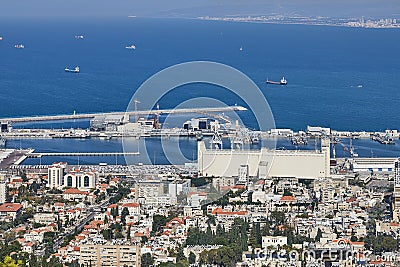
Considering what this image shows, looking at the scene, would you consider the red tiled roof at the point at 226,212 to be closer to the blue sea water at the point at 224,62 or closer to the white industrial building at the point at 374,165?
the white industrial building at the point at 374,165

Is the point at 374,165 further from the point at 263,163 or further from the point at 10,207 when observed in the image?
the point at 10,207

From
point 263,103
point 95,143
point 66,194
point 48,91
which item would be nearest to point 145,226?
point 66,194

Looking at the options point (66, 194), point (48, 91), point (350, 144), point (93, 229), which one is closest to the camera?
point (93, 229)

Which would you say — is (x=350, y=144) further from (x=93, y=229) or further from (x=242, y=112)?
(x=93, y=229)

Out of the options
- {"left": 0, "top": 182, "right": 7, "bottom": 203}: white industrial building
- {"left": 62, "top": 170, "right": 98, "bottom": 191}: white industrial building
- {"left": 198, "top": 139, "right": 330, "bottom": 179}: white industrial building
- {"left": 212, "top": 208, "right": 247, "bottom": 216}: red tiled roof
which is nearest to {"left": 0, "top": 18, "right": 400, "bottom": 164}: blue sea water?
{"left": 198, "top": 139, "right": 330, "bottom": 179}: white industrial building

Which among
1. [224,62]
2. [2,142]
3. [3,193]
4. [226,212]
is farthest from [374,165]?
[224,62]

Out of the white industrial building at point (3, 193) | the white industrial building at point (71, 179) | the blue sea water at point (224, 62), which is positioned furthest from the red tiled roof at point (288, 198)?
the blue sea water at point (224, 62)
